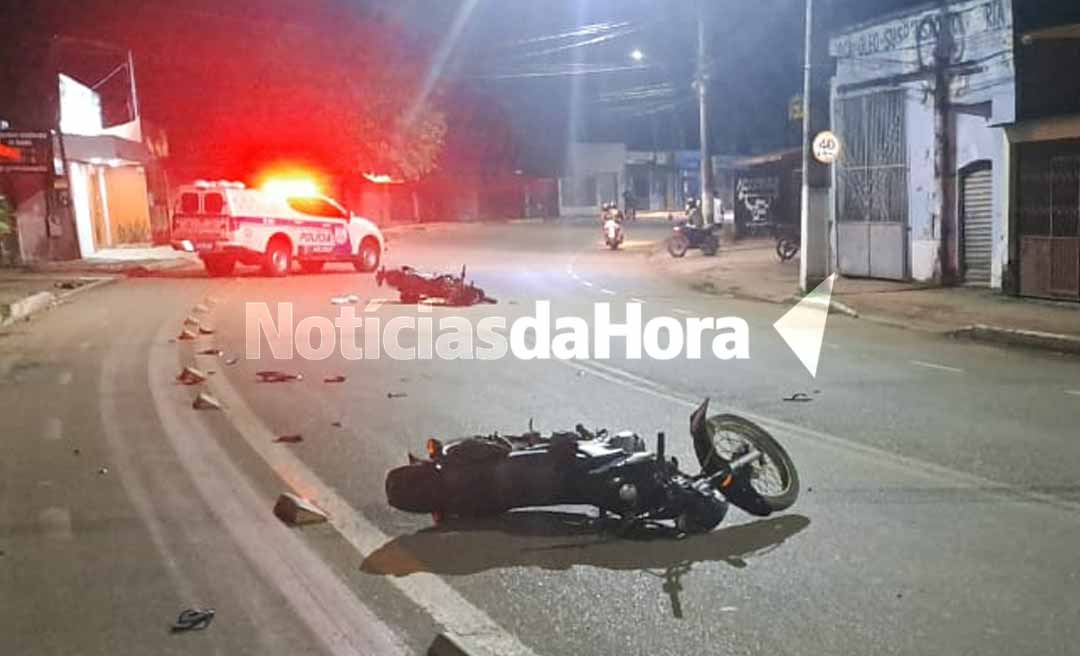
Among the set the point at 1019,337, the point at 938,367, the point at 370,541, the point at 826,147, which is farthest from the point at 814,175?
the point at 370,541

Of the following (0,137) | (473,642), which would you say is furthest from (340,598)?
(0,137)

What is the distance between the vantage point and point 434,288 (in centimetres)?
1942

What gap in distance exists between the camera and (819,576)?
541 cm

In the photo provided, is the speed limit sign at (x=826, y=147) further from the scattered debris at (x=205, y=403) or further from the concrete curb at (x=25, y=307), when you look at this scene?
the concrete curb at (x=25, y=307)

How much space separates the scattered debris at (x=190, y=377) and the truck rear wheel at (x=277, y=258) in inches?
559

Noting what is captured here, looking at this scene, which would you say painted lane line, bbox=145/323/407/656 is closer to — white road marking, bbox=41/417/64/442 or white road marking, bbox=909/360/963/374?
white road marking, bbox=41/417/64/442

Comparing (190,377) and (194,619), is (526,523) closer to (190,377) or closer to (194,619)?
(194,619)

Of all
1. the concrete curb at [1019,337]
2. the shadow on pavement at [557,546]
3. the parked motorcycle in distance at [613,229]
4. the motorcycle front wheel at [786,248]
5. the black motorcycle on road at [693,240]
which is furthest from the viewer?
the parked motorcycle in distance at [613,229]

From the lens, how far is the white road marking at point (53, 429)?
8.91 meters

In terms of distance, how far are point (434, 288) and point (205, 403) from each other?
374 inches

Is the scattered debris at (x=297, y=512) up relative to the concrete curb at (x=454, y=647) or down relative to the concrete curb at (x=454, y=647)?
up

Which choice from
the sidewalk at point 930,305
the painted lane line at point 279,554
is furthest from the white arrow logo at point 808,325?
the painted lane line at point 279,554

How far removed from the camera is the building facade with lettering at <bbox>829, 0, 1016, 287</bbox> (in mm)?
19297

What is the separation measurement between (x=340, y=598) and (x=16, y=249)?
28.9m
